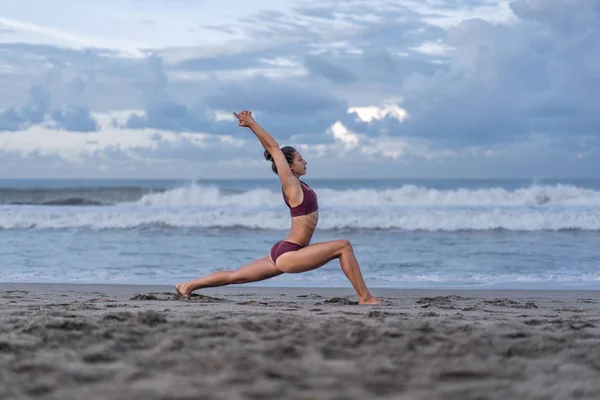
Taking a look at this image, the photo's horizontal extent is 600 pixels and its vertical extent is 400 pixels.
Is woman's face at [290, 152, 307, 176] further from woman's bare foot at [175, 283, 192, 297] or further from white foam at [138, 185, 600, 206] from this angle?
white foam at [138, 185, 600, 206]

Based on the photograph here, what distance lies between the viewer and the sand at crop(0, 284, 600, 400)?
119 inches

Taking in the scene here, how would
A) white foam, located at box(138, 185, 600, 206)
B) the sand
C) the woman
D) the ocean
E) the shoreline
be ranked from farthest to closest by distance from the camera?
white foam, located at box(138, 185, 600, 206)
the ocean
the shoreline
the woman
the sand

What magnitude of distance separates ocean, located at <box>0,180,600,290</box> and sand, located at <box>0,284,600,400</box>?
14.0 feet

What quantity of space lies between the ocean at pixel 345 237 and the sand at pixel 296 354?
14.0ft

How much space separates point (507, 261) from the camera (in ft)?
40.0

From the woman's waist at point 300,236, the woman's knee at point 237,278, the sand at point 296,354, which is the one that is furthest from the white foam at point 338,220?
the sand at point 296,354

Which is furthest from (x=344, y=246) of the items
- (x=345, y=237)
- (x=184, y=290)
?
(x=345, y=237)

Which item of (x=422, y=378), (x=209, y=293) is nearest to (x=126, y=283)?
(x=209, y=293)

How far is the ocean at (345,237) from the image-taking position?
10367mm

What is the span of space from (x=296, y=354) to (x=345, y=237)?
1358cm

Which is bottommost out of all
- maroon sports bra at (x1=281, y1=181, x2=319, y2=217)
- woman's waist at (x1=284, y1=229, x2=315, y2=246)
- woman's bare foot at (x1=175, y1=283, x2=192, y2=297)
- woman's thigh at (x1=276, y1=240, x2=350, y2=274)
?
woman's bare foot at (x1=175, y1=283, x2=192, y2=297)

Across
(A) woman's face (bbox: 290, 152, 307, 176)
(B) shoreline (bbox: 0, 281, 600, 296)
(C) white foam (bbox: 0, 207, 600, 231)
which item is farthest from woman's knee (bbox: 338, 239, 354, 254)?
(C) white foam (bbox: 0, 207, 600, 231)

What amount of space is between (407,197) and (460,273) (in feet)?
57.8

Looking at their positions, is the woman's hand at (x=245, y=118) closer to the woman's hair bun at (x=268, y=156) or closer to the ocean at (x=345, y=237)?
the woman's hair bun at (x=268, y=156)
